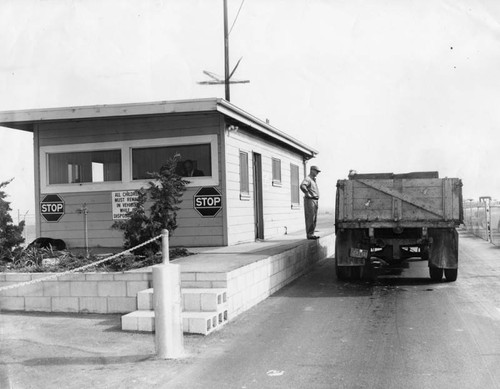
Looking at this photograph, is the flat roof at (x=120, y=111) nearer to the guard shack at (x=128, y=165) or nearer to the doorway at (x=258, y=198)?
the guard shack at (x=128, y=165)

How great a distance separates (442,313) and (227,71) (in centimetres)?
1897

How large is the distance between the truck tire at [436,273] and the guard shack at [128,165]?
4119 mm

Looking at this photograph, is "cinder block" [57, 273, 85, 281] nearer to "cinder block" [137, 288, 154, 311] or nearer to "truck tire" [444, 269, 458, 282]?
"cinder block" [137, 288, 154, 311]

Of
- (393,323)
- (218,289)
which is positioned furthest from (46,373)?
(393,323)

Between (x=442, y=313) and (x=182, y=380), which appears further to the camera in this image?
(x=442, y=313)

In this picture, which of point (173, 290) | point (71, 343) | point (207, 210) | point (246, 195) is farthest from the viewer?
point (246, 195)

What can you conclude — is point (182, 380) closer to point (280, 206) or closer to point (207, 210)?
point (207, 210)

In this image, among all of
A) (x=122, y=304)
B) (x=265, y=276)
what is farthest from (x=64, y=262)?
Result: (x=265, y=276)

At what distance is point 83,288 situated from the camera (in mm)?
8219

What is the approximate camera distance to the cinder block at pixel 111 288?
802cm

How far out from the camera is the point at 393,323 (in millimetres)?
7227

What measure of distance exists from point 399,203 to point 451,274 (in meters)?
1.69

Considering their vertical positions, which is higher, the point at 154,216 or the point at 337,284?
the point at 154,216

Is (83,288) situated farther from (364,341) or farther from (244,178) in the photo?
(244,178)
